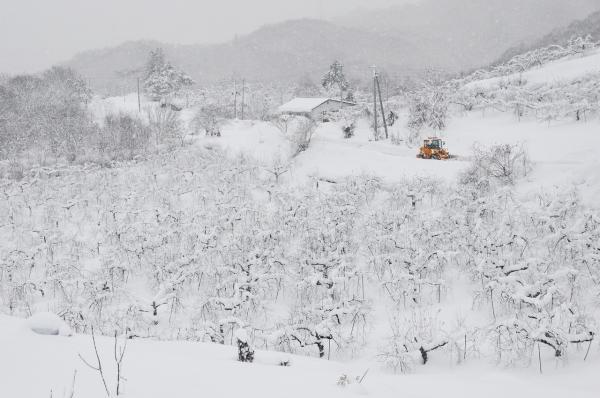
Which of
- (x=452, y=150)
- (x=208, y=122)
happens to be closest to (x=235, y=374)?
(x=452, y=150)

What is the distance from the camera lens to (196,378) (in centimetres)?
596

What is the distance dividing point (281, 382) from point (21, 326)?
187 inches

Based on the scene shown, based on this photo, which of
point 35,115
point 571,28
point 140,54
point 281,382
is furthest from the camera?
point 140,54

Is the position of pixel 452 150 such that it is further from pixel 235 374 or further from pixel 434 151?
pixel 235 374

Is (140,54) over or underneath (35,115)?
over

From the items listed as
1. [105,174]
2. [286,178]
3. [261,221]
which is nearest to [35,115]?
[105,174]

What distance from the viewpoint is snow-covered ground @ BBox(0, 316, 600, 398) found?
17.7 feet

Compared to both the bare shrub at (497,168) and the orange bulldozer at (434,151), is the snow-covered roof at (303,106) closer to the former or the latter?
the orange bulldozer at (434,151)

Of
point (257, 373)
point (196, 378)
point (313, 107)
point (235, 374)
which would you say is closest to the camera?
point (196, 378)

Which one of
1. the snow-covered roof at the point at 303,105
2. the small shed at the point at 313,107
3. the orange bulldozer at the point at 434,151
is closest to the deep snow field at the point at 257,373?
the orange bulldozer at the point at 434,151

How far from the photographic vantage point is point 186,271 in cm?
1694

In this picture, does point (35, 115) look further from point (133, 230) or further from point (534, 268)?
point (534, 268)

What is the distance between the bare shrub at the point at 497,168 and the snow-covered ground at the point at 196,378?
15.3 metres

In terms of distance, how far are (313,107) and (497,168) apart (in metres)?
34.9
